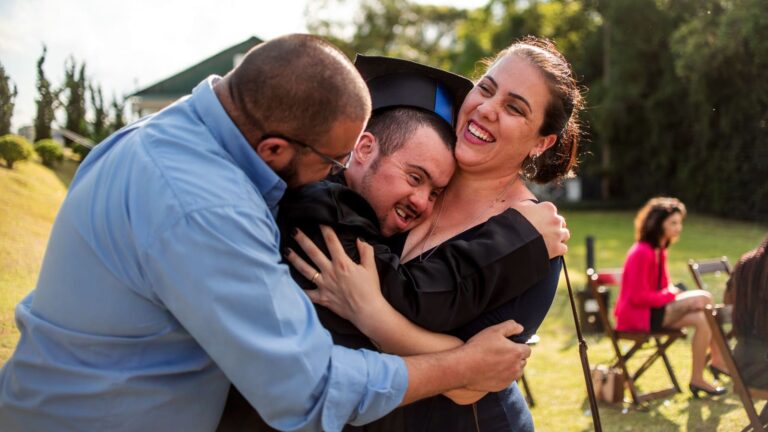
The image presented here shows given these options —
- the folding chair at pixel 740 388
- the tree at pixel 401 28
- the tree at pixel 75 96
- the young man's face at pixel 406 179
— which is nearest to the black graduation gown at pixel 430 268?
the young man's face at pixel 406 179

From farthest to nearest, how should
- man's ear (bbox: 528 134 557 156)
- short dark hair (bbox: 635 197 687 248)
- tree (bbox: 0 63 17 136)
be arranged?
short dark hair (bbox: 635 197 687 248) < tree (bbox: 0 63 17 136) < man's ear (bbox: 528 134 557 156)

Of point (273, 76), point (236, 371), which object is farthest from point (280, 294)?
point (273, 76)

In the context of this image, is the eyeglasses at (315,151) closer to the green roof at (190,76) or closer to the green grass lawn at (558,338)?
the green grass lawn at (558,338)

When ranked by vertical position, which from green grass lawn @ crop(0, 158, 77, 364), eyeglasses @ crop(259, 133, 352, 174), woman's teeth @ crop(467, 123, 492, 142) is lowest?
green grass lawn @ crop(0, 158, 77, 364)

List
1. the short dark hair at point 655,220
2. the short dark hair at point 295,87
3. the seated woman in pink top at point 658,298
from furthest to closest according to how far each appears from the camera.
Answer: the short dark hair at point 655,220 → the seated woman in pink top at point 658,298 → the short dark hair at point 295,87

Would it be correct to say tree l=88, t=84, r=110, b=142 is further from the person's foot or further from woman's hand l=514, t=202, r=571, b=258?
the person's foot

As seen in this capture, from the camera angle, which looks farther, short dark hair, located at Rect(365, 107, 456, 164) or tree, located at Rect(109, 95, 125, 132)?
tree, located at Rect(109, 95, 125, 132)

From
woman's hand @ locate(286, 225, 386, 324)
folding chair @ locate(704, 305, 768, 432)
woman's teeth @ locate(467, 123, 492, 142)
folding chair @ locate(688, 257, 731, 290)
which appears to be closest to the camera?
woman's hand @ locate(286, 225, 386, 324)

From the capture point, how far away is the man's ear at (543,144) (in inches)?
93.7

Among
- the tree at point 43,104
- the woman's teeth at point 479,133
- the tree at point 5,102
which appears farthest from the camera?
the tree at point 43,104

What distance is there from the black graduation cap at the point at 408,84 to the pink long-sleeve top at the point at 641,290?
182 inches

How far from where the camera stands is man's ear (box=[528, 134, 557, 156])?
93.7 inches

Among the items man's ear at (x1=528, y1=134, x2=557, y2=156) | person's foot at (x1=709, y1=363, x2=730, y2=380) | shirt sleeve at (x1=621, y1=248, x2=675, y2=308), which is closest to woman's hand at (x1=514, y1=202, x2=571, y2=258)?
man's ear at (x1=528, y1=134, x2=557, y2=156)

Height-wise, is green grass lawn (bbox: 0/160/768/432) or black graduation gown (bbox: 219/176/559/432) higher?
black graduation gown (bbox: 219/176/559/432)
